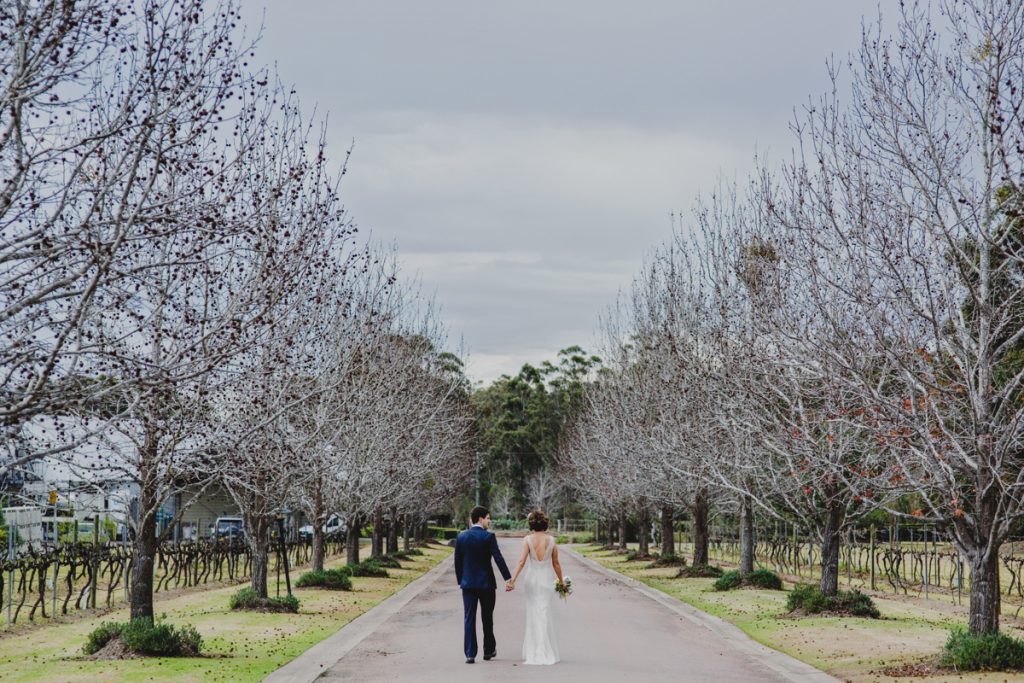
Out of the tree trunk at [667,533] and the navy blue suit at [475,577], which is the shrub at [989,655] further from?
the tree trunk at [667,533]

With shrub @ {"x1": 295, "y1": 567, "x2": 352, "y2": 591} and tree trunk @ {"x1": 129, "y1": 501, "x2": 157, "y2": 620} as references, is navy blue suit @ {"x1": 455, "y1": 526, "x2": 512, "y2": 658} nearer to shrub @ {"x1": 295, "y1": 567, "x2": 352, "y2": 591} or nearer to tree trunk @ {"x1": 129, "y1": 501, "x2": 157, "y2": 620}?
tree trunk @ {"x1": 129, "y1": 501, "x2": 157, "y2": 620}

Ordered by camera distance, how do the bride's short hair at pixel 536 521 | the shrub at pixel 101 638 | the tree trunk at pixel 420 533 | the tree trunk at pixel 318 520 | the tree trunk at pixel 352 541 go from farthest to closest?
1. the tree trunk at pixel 420 533
2. the tree trunk at pixel 352 541
3. the tree trunk at pixel 318 520
4. the shrub at pixel 101 638
5. the bride's short hair at pixel 536 521

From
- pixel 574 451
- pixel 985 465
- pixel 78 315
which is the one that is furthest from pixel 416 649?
pixel 574 451

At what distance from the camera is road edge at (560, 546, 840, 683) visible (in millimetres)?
13823

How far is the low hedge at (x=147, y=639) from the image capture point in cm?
→ 1509

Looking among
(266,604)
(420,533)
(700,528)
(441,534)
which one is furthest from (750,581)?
(441,534)

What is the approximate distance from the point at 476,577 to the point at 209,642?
4.97 metres

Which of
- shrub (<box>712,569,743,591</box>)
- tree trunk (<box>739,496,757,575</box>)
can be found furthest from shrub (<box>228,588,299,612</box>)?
tree trunk (<box>739,496,757,575</box>)

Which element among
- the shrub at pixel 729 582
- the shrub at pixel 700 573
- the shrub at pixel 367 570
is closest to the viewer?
the shrub at pixel 729 582

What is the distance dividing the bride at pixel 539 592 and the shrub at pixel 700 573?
2012cm

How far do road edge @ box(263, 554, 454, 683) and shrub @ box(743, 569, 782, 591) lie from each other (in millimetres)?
8229

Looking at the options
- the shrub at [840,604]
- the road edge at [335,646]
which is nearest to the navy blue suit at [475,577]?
the road edge at [335,646]

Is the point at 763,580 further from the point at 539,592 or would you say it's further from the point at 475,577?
the point at 475,577

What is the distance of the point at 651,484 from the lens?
3934 cm
